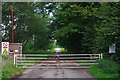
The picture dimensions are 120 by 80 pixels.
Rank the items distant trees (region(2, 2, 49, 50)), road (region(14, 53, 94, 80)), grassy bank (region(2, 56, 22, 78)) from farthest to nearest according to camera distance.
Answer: distant trees (region(2, 2, 49, 50)), road (region(14, 53, 94, 80)), grassy bank (region(2, 56, 22, 78))

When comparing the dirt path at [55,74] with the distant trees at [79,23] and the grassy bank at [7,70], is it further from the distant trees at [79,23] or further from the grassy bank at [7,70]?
the distant trees at [79,23]

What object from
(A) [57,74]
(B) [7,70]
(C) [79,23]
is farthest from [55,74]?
(C) [79,23]

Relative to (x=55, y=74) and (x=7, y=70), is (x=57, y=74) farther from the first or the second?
(x=7, y=70)

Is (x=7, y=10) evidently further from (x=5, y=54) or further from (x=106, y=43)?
(x=106, y=43)

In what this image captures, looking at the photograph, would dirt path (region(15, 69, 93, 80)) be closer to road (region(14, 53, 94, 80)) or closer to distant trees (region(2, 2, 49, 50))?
road (region(14, 53, 94, 80))

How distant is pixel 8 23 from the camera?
6084 centimetres

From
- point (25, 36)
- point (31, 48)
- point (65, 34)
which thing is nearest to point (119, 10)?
point (65, 34)

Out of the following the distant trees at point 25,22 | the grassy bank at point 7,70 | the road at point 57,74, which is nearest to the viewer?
the grassy bank at point 7,70

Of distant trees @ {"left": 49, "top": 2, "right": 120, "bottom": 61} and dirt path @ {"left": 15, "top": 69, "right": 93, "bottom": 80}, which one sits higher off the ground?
distant trees @ {"left": 49, "top": 2, "right": 120, "bottom": 61}

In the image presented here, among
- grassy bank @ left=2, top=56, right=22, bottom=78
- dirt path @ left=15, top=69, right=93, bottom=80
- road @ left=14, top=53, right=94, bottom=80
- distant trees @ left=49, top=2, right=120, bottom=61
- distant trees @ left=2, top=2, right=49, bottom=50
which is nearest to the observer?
grassy bank @ left=2, top=56, right=22, bottom=78

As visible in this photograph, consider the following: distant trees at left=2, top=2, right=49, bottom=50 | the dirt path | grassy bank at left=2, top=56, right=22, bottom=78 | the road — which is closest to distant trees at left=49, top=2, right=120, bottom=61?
the road

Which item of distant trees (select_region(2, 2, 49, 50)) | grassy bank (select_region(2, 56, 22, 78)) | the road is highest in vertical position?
distant trees (select_region(2, 2, 49, 50))

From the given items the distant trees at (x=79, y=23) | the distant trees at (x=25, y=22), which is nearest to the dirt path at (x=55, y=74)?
the distant trees at (x=79, y=23)

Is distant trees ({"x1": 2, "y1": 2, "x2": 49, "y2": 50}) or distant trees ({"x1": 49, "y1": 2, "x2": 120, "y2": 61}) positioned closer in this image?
distant trees ({"x1": 49, "y1": 2, "x2": 120, "y2": 61})
